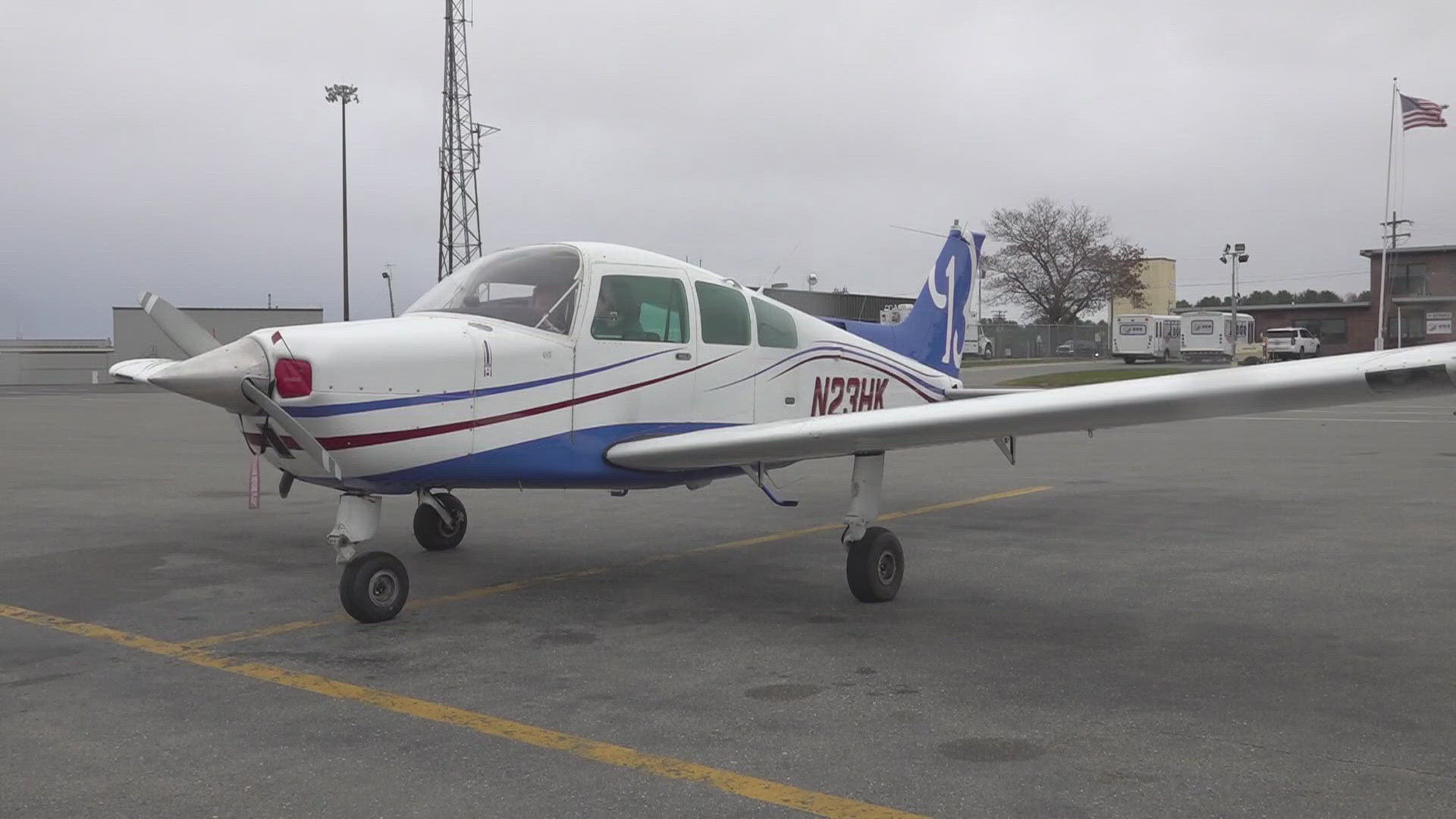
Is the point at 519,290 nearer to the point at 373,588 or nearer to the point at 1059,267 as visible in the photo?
the point at 373,588

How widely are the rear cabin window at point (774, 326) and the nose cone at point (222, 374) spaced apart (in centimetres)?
349

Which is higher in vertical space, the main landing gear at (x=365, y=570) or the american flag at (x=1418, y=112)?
the american flag at (x=1418, y=112)

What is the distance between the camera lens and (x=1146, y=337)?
204 ft

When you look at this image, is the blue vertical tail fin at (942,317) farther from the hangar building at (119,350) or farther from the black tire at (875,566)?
the hangar building at (119,350)

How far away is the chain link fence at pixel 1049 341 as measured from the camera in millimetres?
78500

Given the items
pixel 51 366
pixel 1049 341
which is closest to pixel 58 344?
pixel 51 366

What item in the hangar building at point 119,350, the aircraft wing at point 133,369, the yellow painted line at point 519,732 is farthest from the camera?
the hangar building at point 119,350

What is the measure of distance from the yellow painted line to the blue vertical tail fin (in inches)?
238

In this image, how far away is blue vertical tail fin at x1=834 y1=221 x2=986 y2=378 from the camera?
10430mm

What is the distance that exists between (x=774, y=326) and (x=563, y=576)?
2279mm

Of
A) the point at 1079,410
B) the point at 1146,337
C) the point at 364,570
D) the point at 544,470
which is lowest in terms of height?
the point at 364,570

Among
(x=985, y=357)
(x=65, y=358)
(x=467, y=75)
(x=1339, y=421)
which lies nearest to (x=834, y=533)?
(x=1339, y=421)

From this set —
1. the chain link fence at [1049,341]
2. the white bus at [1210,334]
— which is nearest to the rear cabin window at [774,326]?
the white bus at [1210,334]

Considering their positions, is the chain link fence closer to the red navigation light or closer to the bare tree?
the bare tree
